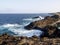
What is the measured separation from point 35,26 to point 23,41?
17.9m

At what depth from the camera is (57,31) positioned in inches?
1153

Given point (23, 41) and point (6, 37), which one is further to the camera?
point (6, 37)

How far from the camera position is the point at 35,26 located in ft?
124

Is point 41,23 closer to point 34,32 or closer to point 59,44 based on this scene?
point 34,32

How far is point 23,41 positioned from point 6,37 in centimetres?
380

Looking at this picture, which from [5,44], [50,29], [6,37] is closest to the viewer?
[5,44]

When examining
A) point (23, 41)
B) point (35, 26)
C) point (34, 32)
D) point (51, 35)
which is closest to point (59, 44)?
point (23, 41)

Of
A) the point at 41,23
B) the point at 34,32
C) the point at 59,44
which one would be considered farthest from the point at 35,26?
the point at 59,44

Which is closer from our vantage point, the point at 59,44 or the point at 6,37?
the point at 59,44

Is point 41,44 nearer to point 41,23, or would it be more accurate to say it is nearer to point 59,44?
point 59,44

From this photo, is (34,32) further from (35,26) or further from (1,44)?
(1,44)

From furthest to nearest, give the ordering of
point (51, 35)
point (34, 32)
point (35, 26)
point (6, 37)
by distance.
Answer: point (35, 26), point (34, 32), point (51, 35), point (6, 37)

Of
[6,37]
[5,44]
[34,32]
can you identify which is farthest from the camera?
[34,32]

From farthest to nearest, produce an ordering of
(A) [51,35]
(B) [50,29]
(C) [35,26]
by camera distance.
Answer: (C) [35,26]
(B) [50,29]
(A) [51,35]
